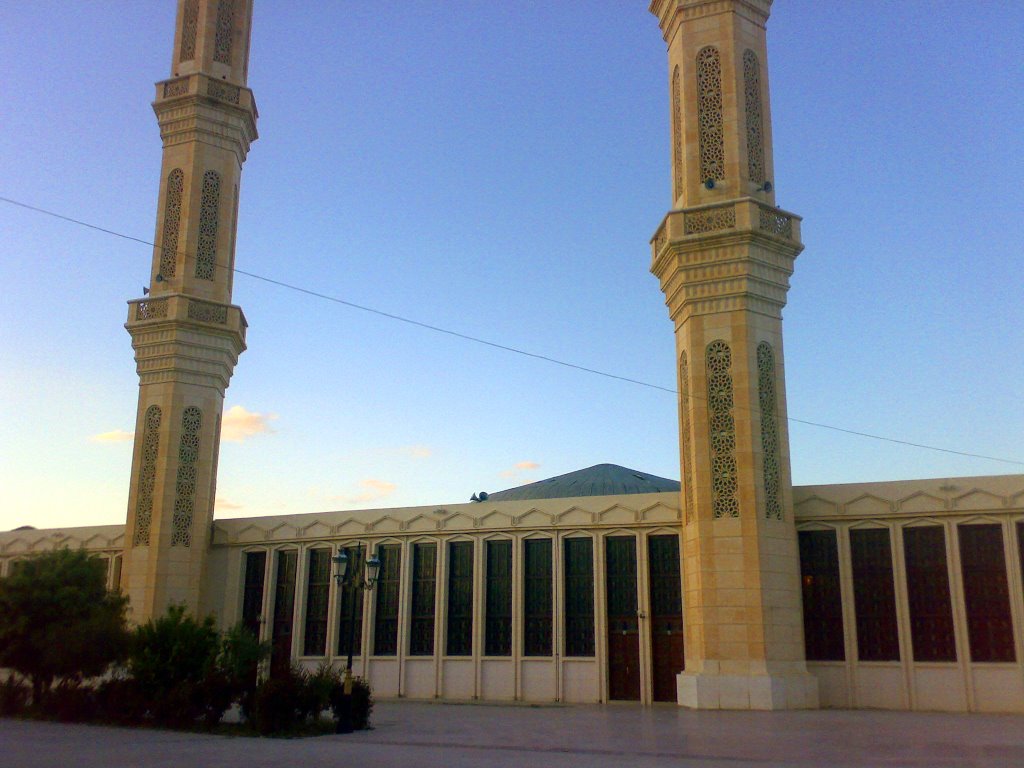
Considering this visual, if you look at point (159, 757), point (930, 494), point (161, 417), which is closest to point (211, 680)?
point (159, 757)

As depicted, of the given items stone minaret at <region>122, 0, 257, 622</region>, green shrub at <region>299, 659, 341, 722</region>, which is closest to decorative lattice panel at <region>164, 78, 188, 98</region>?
stone minaret at <region>122, 0, 257, 622</region>

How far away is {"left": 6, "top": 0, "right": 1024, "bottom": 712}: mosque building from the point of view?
20641 mm

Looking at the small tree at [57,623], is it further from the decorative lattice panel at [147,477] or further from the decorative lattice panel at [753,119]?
the decorative lattice panel at [753,119]

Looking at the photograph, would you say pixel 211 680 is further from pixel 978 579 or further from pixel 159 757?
pixel 978 579

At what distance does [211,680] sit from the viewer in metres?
16.7

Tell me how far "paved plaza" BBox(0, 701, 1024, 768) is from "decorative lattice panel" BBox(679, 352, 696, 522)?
4932 millimetres

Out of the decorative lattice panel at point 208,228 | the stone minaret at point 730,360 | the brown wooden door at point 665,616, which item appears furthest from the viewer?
the decorative lattice panel at point 208,228

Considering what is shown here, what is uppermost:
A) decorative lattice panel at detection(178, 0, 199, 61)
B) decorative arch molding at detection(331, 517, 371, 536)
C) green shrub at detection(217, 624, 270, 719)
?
decorative lattice panel at detection(178, 0, 199, 61)

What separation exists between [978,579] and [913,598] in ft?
4.59

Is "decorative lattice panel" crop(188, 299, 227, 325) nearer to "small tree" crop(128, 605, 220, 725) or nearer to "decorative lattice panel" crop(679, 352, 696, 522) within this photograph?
"small tree" crop(128, 605, 220, 725)

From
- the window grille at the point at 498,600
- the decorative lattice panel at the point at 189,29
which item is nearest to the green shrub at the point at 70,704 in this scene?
the window grille at the point at 498,600

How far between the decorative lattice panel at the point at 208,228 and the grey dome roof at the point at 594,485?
11.3m

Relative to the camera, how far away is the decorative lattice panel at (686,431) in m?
22.1

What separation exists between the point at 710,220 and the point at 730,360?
3.42 metres
